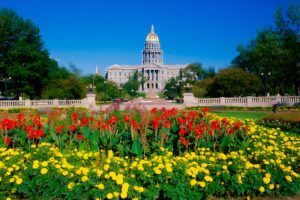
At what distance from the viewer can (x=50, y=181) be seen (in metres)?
5.80

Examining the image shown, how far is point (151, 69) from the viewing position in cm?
16350

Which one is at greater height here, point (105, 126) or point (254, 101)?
point (254, 101)

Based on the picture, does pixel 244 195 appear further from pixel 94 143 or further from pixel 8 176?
pixel 8 176

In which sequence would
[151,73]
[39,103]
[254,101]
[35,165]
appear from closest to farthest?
1. [35,165]
2. [254,101]
3. [39,103]
4. [151,73]

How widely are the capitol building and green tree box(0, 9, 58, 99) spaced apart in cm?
10893

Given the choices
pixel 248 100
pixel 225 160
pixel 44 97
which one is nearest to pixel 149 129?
pixel 225 160

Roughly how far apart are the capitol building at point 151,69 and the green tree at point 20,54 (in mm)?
108929

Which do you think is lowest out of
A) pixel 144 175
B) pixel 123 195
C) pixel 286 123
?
pixel 123 195

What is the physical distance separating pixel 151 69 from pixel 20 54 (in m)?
121

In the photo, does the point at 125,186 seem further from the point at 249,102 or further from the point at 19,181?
the point at 249,102

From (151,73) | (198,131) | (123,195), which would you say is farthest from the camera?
(151,73)

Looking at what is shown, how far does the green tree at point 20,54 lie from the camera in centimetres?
4388

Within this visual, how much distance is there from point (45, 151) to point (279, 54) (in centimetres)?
3767

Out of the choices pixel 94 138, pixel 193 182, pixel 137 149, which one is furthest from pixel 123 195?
pixel 94 138
